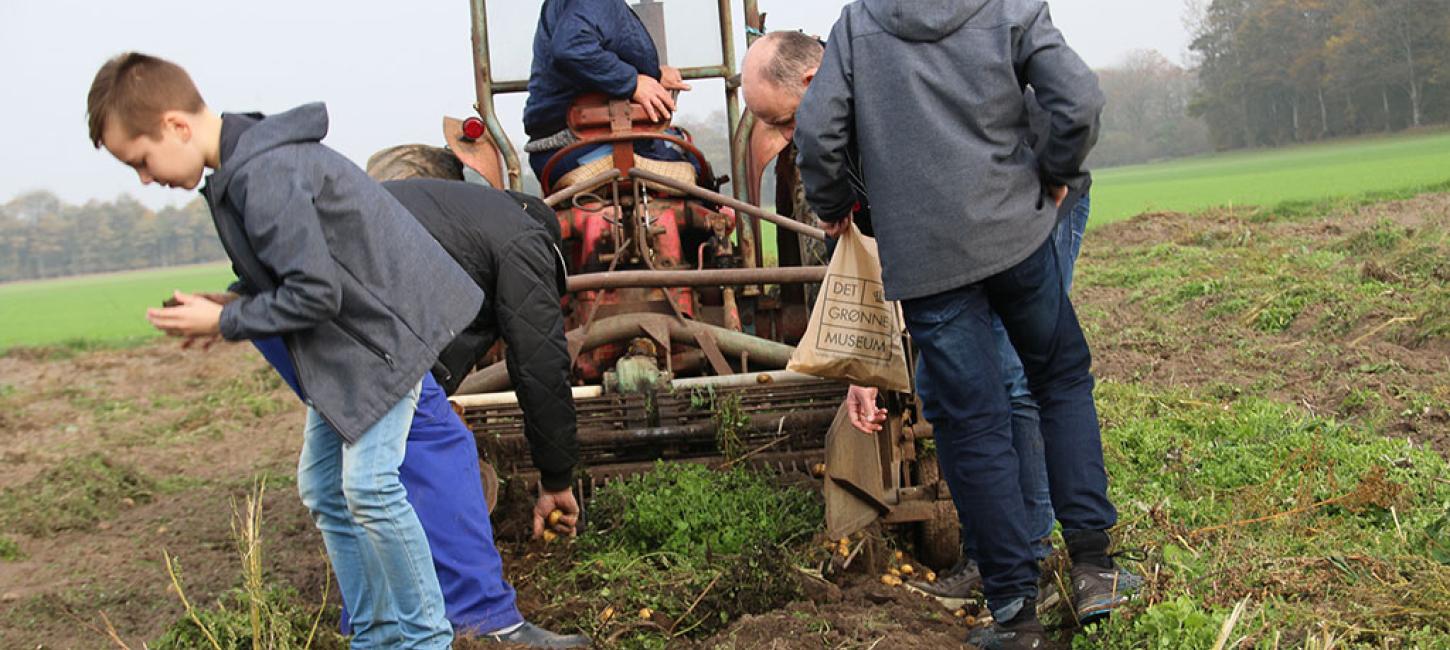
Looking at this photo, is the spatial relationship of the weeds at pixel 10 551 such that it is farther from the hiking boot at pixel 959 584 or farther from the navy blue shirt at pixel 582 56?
the hiking boot at pixel 959 584

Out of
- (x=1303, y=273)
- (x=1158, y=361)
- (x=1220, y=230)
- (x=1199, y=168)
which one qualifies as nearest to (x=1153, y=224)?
(x=1220, y=230)

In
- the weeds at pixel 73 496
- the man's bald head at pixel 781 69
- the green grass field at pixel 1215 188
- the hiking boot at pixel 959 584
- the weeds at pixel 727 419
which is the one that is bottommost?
the hiking boot at pixel 959 584

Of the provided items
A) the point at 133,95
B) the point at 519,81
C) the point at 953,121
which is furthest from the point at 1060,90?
the point at 519,81

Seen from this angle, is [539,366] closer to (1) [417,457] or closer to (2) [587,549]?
(1) [417,457]

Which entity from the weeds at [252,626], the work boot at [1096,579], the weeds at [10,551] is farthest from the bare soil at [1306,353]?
the weeds at [10,551]

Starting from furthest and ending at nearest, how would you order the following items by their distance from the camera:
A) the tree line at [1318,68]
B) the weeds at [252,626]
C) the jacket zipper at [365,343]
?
the tree line at [1318,68] < the weeds at [252,626] < the jacket zipper at [365,343]

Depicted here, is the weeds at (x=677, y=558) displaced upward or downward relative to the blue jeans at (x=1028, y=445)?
downward

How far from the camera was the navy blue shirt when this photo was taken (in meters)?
5.20

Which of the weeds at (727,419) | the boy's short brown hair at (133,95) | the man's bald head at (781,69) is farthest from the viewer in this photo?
the weeds at (727,419)

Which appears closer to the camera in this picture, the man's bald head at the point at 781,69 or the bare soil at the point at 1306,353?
the man's bald head at the point at 781,69

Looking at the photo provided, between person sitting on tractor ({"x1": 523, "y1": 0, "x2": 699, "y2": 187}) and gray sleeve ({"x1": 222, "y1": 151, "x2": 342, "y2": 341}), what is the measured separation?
107 inches

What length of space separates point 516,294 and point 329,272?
0.74m

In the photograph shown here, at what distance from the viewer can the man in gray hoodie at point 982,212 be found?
2.91 metres

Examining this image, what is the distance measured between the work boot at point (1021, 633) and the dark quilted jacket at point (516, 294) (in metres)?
1.18
